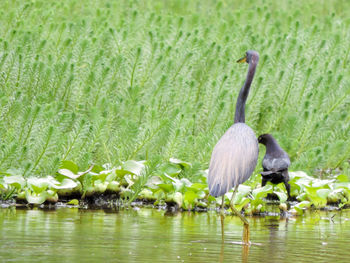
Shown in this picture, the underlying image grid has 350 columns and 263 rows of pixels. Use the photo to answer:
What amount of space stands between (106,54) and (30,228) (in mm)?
5550

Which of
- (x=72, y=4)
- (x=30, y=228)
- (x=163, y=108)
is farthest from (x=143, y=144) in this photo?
(x=72, y=4)

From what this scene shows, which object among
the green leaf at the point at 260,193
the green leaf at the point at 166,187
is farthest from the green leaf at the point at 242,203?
the green leaf at the point at 166,187

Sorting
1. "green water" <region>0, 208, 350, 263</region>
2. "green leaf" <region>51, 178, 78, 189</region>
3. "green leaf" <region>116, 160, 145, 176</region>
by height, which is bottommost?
"green water" <region>0, 208, 350, 263</region>

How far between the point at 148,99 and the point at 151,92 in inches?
4.4

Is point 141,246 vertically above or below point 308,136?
below

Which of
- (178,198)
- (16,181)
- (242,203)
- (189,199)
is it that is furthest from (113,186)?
(242,203)

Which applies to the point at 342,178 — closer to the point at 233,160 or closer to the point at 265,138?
the point at 265,138

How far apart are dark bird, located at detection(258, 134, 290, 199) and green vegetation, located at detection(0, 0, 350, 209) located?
0.67 ft

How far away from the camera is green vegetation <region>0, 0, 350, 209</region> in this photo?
7438mm

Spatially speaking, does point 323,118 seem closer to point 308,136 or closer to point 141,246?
point 308,136

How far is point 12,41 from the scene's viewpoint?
9.98 meters

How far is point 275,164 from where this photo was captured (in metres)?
7.96

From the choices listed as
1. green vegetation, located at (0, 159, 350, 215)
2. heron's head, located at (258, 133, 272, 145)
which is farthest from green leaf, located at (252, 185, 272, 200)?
heron's head, located at (258, 133, 272, 145)

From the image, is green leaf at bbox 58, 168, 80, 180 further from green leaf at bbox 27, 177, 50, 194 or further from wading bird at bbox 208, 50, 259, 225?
wading bird at bbox 208, 50, 259, 225
